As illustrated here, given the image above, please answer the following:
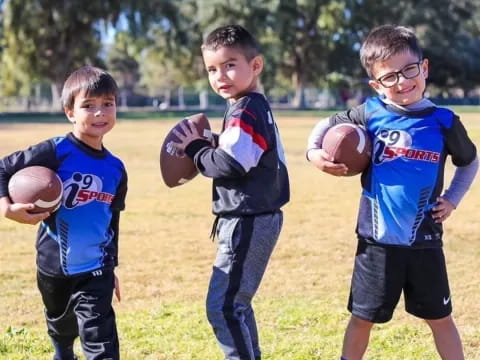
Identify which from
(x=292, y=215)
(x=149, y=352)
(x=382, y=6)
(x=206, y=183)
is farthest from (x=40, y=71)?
(x=149, y=352)

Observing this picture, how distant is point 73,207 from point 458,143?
2.07 meters

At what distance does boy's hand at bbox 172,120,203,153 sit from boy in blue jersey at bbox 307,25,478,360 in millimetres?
721

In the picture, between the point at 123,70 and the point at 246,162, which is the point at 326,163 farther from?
the point at 123,70

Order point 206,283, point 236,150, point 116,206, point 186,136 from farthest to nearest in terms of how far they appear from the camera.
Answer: point 206,283
point 116,206
point 186,136
point 236,150

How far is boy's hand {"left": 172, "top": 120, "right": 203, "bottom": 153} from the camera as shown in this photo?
391 centimetres

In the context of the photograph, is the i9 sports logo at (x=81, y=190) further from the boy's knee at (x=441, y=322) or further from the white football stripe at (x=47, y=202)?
the boy's knee at (x=441, y=322)

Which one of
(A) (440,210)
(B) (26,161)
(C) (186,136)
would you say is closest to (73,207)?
(B) (26,161)

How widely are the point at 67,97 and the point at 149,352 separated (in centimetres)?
179

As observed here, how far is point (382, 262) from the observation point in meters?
3.89

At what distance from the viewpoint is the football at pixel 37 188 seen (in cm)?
365

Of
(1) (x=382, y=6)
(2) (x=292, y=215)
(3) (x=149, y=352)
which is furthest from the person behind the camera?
(1) (x=382, y=6)

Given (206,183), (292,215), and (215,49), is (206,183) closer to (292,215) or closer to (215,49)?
(292,215)

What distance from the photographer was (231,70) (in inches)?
148

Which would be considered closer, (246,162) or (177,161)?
(246,162)
